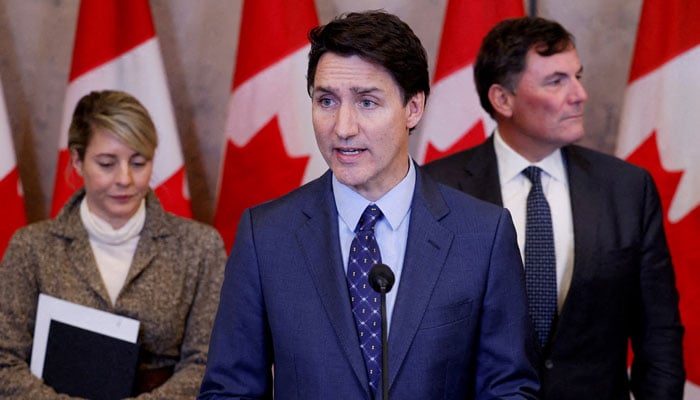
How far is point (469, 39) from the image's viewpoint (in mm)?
3551

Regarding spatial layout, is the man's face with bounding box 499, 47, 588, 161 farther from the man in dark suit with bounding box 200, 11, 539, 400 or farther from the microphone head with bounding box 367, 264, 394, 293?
the microphone head with bounding box 367, 264, 394, 293

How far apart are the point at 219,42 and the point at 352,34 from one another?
A: 220 centimetres

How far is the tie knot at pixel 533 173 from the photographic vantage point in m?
2.74

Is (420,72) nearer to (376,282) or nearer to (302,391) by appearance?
(376,282)

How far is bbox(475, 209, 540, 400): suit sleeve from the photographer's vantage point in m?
1.83

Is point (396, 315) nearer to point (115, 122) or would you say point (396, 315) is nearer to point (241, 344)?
point (241, 344)

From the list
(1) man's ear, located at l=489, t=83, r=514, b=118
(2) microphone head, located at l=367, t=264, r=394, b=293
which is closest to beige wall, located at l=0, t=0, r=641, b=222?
(1) man's ear, located at l=489, t=83, r=514, b=118

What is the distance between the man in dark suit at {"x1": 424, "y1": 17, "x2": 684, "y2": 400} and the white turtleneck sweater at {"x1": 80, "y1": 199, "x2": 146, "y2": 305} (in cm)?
87

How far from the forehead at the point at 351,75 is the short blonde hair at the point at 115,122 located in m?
1.13

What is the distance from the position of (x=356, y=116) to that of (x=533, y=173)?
41.5 inches

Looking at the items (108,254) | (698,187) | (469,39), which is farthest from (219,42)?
(698,187)

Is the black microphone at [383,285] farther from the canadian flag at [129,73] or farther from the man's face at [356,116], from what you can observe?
the canadian flag at [129,73]

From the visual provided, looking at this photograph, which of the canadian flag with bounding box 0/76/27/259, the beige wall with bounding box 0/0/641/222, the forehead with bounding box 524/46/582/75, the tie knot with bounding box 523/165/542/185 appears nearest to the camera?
the tie knot with bounding box 523/165/542/185

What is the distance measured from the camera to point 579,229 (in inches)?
104
